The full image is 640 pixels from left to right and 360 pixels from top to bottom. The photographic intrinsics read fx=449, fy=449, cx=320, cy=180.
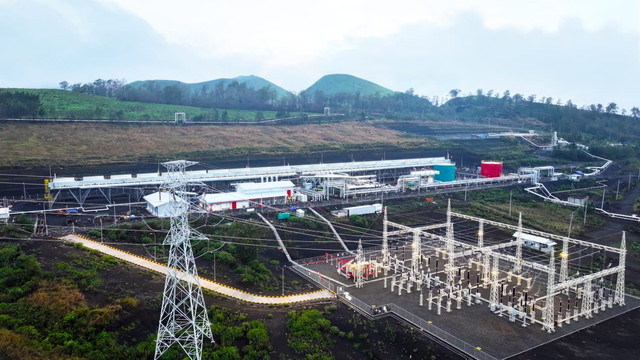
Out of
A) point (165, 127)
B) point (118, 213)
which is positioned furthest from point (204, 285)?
point (165, 127)

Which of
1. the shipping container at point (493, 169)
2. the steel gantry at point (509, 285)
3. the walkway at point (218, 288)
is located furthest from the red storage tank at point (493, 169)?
the walkway at point (218, 288)

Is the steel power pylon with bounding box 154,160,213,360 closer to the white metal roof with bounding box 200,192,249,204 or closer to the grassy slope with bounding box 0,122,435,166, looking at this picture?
the white metal roof with bounding box 200,192,249,204

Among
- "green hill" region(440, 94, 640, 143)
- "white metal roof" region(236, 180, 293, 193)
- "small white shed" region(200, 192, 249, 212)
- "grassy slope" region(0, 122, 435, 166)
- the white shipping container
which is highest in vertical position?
"green hill" region(440, 94, 640, 143)

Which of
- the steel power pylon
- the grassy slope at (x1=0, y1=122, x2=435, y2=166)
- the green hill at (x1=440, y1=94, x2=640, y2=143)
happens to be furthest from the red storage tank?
the steel power pylon

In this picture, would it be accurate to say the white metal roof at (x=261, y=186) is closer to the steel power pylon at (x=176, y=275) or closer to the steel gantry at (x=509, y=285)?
the steel gantry at (x=509, y=285)

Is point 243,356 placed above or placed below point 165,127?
below

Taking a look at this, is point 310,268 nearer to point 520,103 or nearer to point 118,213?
point 118,213
